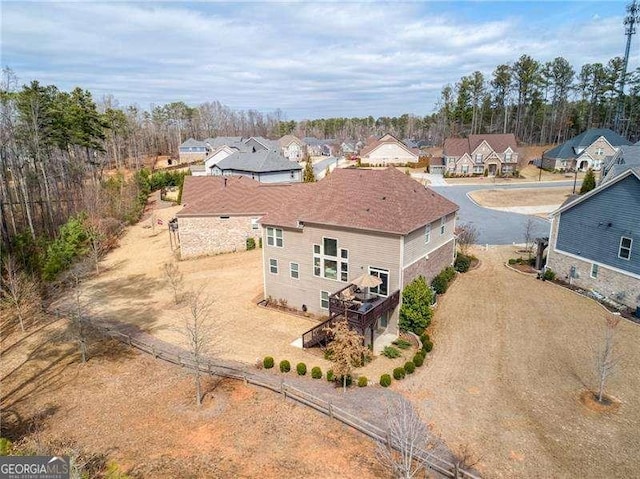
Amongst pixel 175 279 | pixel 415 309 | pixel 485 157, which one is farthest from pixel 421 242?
pixel 485 157

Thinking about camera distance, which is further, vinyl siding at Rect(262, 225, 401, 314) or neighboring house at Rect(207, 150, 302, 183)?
neighboring house at Rect(207, 150, 302, 183)

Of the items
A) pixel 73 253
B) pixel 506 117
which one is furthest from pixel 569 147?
pixel 73 253

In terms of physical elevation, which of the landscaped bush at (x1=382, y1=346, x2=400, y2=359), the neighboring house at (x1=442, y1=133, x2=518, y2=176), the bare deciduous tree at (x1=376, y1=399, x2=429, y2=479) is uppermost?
the neighboring house at (x1=442, y1=133, x2=518, y2=176)

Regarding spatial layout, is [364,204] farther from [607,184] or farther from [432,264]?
[607,184]

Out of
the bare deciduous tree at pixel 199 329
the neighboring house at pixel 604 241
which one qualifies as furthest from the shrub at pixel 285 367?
the neighboring house at pixel 604 241

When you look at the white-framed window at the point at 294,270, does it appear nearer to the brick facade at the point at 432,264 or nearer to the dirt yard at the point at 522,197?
the brick facade at the point at 432,264

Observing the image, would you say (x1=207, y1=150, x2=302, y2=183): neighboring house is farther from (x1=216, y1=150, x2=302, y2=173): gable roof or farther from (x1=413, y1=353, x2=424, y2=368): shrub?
(x1=413, y1=353, x2=424, y2=368): shrub

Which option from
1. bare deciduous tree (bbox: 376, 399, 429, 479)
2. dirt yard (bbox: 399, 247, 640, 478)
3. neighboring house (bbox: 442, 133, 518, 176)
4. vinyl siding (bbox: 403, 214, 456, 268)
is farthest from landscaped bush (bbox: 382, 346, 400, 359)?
neighboring house (bbox: 442, 133, 518, 176)
